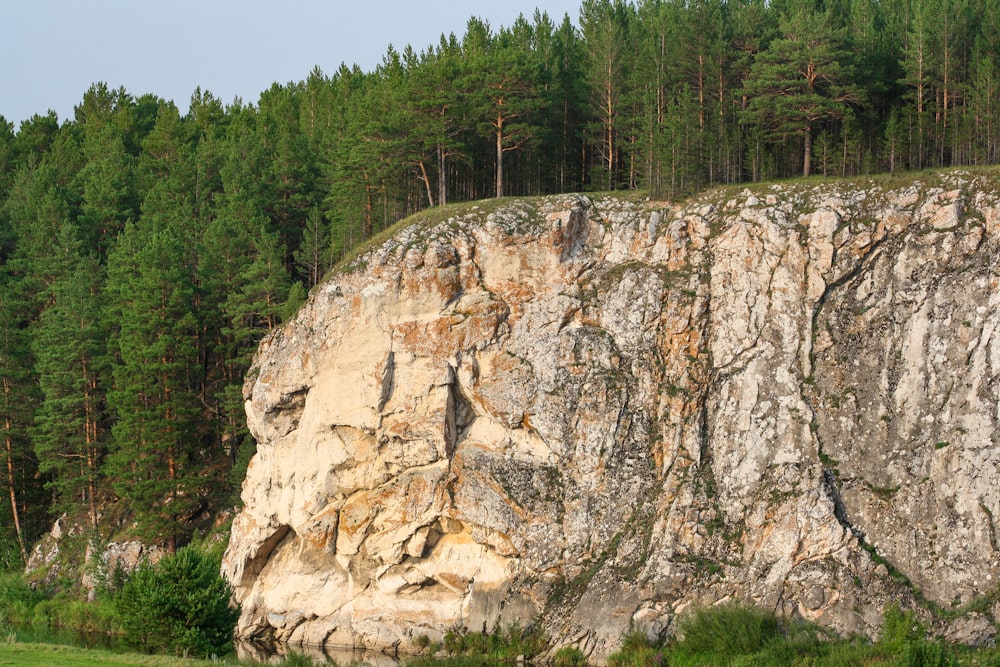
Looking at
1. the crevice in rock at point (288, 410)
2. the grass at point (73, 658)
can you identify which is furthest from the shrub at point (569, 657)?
the crevice in rock at point (288, 410)

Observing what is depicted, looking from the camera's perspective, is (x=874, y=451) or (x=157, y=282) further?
(x=157, y=282)

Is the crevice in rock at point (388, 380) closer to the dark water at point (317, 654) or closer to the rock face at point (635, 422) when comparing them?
the rock face at point (635, 422)

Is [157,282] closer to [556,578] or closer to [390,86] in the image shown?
[390,86]

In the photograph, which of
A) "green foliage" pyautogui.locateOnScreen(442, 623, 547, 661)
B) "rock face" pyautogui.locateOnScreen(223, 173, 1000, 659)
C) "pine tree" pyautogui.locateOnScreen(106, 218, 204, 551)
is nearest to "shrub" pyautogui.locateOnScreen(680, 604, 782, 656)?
"rock face" pyautogui.locateOnScreen(223, 173, 1000, 659)

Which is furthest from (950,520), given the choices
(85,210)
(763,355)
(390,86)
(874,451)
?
(85,210)

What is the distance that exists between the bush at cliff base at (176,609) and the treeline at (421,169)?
15.2 metres

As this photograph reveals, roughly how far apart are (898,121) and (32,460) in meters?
45.5

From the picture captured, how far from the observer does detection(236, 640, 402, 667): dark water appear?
125 ft

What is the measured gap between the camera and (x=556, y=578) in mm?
38031

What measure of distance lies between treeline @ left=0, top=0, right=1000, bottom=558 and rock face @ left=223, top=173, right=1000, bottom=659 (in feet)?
16.8

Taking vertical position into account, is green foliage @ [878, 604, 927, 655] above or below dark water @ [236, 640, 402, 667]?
above

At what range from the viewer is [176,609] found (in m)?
32.3

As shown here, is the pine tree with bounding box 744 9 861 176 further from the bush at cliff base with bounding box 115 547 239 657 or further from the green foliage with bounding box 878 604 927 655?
the bush at cliff base with bounding box 115 547 239 657

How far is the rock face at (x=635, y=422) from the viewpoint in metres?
35.1
